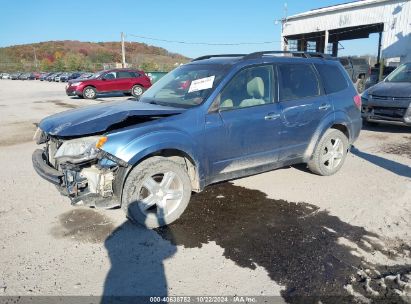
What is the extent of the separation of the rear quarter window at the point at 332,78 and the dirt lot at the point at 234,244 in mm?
1395

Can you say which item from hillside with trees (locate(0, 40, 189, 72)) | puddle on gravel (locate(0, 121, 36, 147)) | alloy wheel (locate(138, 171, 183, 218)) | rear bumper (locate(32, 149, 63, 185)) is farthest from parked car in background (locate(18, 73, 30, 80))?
alloy wheel (locate(138, 171, 183, 218))

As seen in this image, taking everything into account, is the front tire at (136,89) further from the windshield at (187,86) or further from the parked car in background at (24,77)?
the parked car in background at (24,77)

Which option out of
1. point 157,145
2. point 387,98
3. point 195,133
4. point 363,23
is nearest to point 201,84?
point 195,133

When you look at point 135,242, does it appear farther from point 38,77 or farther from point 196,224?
point 38,77

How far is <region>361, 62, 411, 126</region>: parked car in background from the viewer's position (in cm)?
842

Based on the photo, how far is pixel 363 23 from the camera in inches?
1042

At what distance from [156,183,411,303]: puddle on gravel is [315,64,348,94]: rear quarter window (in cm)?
196

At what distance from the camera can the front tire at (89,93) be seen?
2008cm

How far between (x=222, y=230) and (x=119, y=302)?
1.48 m

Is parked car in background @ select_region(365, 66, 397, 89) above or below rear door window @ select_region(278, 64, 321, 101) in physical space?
below

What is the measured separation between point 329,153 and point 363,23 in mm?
24796

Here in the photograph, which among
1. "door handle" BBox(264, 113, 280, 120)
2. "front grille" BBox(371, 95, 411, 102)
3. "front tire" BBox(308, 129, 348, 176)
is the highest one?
"door handle" BBox(264, 113, 280, 120)

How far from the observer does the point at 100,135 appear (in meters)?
3.75

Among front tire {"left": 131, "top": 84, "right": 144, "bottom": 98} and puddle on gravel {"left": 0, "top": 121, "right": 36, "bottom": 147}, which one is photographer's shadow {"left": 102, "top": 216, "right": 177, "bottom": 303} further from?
front tire {"left": 131, "top": 84, "right": 144, "bottom": 98}
